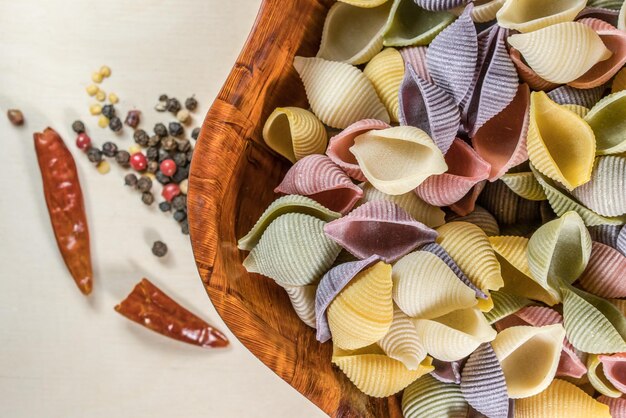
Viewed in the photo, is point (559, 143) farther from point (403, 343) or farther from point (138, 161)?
point (138, 161)

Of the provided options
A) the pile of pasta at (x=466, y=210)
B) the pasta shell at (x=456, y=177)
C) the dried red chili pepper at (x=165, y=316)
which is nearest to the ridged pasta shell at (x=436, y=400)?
the pile of pasta at (x=466, y=210)

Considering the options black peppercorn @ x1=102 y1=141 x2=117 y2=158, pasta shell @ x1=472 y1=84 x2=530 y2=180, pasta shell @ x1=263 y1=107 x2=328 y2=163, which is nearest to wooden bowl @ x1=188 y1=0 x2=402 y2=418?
pasta shell @ x1=263 y1=107 x2=328 y2=163

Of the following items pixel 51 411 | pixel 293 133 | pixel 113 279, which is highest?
pixel 293 133

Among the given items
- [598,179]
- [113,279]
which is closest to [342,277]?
[598,179]

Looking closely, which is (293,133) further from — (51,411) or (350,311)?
(51,411)

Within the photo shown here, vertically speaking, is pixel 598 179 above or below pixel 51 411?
above

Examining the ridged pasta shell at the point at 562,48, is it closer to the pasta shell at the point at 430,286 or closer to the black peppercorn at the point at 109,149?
the pasta shell at the point at 430,286
